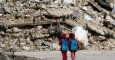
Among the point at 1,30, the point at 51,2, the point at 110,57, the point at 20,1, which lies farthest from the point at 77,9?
the point at 110,57

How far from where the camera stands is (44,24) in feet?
86.3

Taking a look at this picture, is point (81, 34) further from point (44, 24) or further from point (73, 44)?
point (73, 44)

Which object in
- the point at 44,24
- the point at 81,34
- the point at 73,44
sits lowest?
the point at 73,44

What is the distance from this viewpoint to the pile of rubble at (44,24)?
25125mm

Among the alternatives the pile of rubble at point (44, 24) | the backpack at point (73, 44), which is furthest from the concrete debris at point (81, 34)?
the backpack at point (73, 44)

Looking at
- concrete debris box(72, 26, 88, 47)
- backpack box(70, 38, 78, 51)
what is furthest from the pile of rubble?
backpack box(70, 38, 78, 51)

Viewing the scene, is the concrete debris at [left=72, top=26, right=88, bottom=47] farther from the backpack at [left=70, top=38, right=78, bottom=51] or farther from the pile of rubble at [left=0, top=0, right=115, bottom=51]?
the backpack at [left=70, top=38, right=78, bottom=51]

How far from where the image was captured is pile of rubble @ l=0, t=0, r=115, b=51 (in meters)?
25.1

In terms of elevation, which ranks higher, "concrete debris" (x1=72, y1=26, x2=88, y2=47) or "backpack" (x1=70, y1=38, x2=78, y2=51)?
"concrete debris" (x1=72, y1=26, x2=88, y2=47)

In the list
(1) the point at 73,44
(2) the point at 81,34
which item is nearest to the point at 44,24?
(2) the point at 81,34

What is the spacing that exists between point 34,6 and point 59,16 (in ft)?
7.22

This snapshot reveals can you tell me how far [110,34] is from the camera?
27.0m

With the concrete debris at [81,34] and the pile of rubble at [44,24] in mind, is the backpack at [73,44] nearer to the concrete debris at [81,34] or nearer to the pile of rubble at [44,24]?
the pile of rubble at [44,24]

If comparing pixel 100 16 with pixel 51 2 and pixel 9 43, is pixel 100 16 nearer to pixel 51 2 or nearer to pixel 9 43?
pixel 51 2
